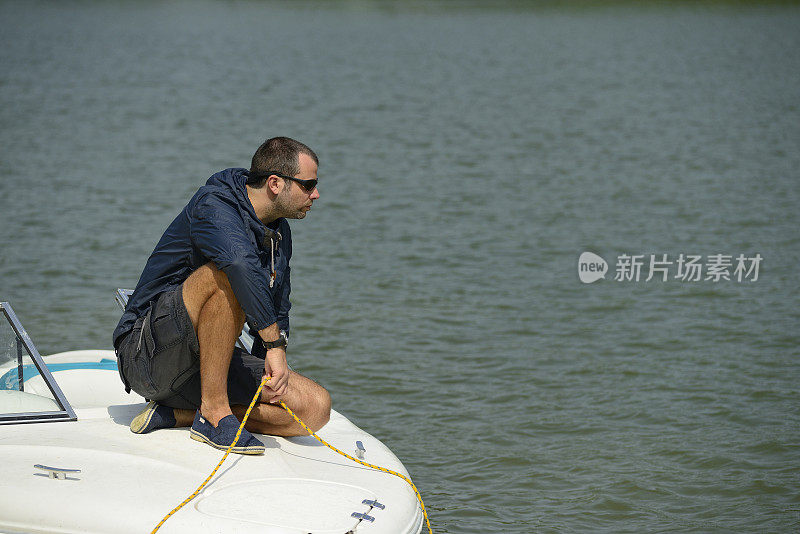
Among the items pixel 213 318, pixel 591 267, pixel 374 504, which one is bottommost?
pixel 591 267

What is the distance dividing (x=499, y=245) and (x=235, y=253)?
6139 mm

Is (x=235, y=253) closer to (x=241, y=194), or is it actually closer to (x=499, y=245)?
(x=241, y=194)

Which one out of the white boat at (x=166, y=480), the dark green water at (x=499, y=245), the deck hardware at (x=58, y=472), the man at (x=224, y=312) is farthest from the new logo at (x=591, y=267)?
the deck hardware at (x=58, y=472)

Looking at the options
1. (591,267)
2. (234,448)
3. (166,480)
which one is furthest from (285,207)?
(591,267)

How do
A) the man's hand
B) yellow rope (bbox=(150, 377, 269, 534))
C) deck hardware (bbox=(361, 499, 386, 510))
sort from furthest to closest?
1. the man's hand
2. deck hardware (bbox=(361, 499, 386, 510))
3. yellow rope (bbox=(150, 377, 269, 534))

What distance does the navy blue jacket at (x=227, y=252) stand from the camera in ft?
12.1

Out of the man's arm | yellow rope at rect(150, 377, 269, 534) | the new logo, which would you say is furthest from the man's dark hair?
the new logo

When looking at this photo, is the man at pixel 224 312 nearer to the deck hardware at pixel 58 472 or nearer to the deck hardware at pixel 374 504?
the deck hardware at pixel 58 472

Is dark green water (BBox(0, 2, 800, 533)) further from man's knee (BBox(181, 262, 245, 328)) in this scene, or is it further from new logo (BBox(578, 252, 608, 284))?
man's knee (BBox(181, 262, 245, 328))

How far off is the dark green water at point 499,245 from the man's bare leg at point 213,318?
5.09ft

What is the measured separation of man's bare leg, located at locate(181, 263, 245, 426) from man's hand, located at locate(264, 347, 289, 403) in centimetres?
15

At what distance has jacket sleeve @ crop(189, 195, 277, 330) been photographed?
366 centimetres

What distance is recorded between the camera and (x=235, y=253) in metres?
3.68

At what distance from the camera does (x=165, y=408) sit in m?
4.03
